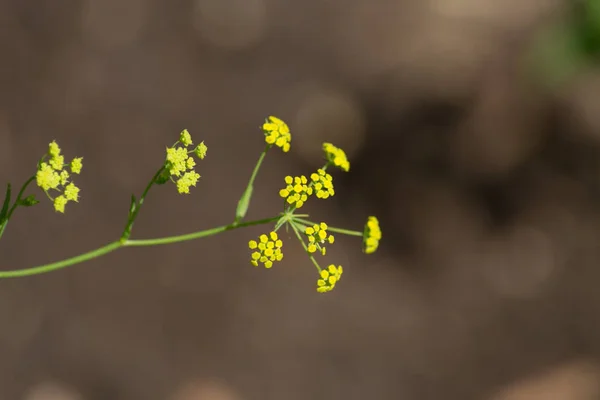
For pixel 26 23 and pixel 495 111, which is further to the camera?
pixel 495 111

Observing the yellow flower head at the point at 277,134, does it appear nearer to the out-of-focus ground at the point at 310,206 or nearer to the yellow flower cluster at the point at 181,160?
the yellow flower cluster at the point at 181,160

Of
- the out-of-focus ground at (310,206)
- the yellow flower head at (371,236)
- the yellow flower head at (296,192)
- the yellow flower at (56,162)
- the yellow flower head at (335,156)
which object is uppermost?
the yellow flower at (56,162)

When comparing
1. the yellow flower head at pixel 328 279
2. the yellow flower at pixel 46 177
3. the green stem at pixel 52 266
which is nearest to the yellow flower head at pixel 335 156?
the yellow flower head at pixel 328 279

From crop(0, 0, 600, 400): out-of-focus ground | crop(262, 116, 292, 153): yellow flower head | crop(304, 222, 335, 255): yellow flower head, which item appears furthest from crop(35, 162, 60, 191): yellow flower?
crop(0, 0, 600, 400): out-of-focus ground

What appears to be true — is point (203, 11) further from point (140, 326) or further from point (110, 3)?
point (140, 326)

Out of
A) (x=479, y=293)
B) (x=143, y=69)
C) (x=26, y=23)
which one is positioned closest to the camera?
(x=26, y=23)

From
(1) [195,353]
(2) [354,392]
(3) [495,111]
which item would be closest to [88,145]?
(1) [195,353]

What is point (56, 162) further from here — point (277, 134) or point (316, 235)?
point (316, 235)

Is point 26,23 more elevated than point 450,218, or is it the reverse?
point 26,23

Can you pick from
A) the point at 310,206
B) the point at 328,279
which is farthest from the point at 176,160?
the point at 310,206
